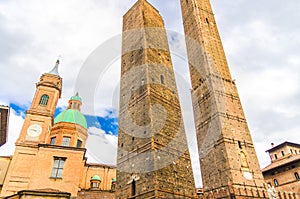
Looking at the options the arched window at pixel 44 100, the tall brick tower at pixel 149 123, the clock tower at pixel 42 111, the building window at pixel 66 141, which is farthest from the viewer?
the building window at pixel 66 141

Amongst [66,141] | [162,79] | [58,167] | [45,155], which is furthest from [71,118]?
[162,79]

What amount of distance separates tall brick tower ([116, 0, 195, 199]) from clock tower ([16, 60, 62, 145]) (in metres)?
9.15

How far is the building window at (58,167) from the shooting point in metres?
19.3

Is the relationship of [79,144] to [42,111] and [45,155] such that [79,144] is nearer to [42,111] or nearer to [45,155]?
[42,111]

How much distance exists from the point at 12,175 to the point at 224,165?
1733 cm

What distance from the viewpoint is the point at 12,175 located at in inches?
707

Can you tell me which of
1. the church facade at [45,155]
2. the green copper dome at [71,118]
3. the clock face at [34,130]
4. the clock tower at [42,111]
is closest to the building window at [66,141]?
the church facade at [45,155]

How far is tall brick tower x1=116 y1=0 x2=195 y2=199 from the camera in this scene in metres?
11.8

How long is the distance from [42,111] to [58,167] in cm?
587

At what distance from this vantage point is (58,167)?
1977 cm

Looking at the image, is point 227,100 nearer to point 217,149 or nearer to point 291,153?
point 217,149

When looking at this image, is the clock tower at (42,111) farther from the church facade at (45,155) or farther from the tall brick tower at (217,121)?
the tall brick tower at (217,121)

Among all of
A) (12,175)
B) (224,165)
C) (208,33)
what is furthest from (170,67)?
(12,175)

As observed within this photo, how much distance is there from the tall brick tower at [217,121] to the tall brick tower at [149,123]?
18.7 ft
